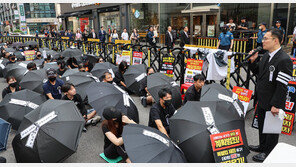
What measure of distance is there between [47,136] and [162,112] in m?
2.05

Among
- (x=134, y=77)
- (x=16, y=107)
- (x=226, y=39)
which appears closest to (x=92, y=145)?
(x=16, y=107)

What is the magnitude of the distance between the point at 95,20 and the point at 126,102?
80.4 feet

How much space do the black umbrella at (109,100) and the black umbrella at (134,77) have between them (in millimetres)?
2016

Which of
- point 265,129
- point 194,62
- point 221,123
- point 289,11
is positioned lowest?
point 265,129

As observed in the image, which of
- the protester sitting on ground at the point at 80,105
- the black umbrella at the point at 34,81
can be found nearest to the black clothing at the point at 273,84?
the protester sitting on ground at the point at 80,105

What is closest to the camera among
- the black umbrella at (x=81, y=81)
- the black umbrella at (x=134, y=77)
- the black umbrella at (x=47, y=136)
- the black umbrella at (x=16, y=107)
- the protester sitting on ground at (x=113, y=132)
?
the black umbrella at (x=47, y=136)

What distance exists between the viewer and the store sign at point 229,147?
9.93 ft

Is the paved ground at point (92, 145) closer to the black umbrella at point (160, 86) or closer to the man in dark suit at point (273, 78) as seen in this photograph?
the man in dark suit at point (273, 78)

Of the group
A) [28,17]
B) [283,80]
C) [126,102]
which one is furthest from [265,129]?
[28,17]

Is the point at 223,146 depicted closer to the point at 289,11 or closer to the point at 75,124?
the point at 75,124

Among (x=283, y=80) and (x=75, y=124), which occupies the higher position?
(x=283, y=80)

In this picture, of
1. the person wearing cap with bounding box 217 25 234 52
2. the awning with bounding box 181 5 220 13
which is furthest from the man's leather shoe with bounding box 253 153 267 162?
the awning with bounding box 181 5 220 13

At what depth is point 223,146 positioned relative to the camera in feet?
10.0

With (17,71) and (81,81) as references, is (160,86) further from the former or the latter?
(17,71)
